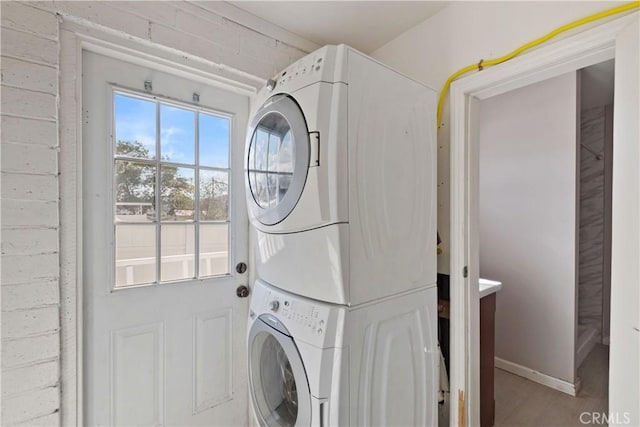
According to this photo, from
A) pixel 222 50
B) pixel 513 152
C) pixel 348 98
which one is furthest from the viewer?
pixel 513 152

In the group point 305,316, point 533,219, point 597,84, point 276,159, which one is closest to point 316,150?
point 276,159

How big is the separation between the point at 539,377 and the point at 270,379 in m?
2.28

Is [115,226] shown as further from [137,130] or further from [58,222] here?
[137,130]

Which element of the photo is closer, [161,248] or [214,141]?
[161,248]

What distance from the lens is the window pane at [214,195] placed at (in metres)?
1.65

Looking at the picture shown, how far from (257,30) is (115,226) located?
129 cm

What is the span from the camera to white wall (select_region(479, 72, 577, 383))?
7.47 ft

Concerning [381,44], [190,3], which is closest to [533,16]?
[381,44]

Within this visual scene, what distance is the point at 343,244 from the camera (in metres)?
1.03

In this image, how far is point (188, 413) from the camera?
1582 mm

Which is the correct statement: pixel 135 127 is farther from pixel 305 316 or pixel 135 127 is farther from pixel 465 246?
pixel 465 246

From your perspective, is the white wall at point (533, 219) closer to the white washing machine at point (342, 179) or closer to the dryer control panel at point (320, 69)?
the white washing machine at point (342, 179)

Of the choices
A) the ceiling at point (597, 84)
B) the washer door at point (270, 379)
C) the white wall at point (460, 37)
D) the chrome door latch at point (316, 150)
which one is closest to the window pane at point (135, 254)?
the washer door at point (270, 379)

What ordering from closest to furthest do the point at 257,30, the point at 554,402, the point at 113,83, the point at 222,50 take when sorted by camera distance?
the point at 113,83
the point at 222,50
the point at 257,30
the point at 554,402
